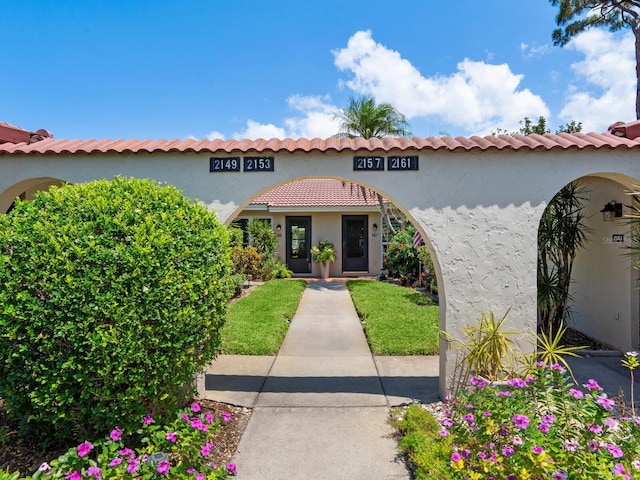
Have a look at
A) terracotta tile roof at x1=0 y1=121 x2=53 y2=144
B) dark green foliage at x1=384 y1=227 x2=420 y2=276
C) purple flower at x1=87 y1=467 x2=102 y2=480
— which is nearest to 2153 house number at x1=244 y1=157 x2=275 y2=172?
purple flower at x1=87 y1=467 x2=102 y2=480

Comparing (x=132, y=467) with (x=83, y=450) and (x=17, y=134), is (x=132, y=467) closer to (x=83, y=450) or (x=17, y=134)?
(x=83, y=450)

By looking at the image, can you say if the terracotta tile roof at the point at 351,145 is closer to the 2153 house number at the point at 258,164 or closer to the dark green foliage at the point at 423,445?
the 2153 house number at the point at 258,164

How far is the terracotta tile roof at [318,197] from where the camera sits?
55.3 feet

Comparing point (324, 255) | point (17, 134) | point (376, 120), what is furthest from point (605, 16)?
point (17, 134)

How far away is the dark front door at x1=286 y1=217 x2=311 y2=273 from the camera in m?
17.5

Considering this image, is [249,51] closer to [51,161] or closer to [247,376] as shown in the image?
[51,161]

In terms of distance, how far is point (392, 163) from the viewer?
4.58 metres

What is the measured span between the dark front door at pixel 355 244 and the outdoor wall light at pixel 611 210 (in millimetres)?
11448

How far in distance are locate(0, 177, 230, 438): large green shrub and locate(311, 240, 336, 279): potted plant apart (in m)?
13.0

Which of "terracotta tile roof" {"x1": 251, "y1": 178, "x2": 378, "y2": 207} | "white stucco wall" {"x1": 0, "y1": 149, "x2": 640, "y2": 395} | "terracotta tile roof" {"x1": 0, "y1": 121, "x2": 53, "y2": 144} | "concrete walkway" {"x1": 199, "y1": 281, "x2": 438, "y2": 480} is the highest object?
"terracotta tile roof" {"x1": 251, "y1": 178, "x2": 378, "y2": 207}

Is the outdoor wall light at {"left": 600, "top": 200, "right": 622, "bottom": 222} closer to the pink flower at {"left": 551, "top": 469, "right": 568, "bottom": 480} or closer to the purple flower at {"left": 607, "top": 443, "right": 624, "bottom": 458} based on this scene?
the purple flower at {"left": 607, "top": 443, "right": 624, "bottom": 458}

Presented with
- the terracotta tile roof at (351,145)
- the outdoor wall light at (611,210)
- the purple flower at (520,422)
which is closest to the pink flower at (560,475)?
the purple flower at (520,422)

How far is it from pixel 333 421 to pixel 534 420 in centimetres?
219

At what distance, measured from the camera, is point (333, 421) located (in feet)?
13.4
